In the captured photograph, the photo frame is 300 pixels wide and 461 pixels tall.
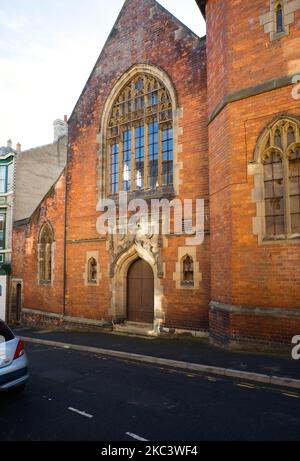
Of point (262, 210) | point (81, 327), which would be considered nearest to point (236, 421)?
point (262, 210)

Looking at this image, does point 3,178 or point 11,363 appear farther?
point 3,178

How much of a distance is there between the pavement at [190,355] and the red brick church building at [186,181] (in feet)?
1.84

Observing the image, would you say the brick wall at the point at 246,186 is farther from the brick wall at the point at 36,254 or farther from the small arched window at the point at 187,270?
the brick wall at the point at 36,254

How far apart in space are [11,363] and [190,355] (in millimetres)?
4671

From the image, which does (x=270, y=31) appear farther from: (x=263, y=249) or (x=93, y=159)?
(x=93, y=159)

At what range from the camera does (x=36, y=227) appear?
17.1 m

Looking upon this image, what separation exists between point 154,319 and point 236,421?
7.19m

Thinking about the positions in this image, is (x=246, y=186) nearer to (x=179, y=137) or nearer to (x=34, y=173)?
(x=179, y=137)

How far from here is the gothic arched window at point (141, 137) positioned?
12.5m

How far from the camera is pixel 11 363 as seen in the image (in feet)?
17.7

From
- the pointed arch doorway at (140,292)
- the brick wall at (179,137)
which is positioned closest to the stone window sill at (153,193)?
the brick wall at (179,137)

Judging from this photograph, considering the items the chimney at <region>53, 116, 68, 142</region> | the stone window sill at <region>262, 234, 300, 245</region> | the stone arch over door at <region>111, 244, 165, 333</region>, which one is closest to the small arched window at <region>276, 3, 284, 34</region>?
the stone window sill at <region>262, 234, 300, 245</region>

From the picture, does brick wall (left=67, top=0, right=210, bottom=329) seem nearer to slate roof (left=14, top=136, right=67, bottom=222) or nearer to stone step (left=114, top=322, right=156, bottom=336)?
stone step (left=114, top=322, right=156, bottom=336)

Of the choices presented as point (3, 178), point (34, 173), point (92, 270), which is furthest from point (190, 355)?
point (34, 173)
